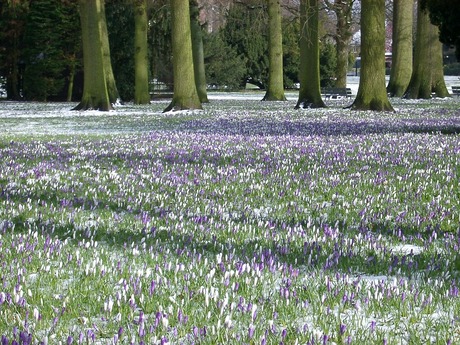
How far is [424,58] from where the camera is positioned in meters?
37.7

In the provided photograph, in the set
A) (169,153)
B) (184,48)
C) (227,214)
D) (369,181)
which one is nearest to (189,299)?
(227,214)

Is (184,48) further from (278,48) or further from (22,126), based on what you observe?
(278,48)

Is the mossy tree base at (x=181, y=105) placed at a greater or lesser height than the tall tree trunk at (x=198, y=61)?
lesser

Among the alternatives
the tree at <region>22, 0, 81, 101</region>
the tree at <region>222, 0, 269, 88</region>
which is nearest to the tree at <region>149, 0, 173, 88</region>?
the tree at <region>22, 0, 81, 101</region>

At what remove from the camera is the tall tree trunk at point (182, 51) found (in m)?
28.8

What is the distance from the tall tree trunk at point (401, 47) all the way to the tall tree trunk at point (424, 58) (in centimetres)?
104

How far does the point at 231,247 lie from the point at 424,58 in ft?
112

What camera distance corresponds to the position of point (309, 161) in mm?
11766

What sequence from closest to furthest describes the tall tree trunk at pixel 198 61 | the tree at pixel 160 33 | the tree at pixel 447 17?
the tree at pixel 447 17
the tall tree trunk at pixel 198 61
the tree at pixel 160 33

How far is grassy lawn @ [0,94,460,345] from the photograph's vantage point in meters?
3.79

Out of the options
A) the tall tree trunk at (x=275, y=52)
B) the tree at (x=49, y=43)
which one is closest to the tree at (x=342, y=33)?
the tall tree trunk at (x=275, y=52)

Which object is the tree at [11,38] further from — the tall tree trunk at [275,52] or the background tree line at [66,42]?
the tall tree trunk at [275,52]

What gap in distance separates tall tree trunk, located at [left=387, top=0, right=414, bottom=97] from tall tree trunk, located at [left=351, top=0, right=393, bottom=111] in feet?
51.7

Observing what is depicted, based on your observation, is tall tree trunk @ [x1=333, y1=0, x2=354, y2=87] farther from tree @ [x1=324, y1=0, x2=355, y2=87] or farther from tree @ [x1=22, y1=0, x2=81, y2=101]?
tree @ [x1=22, y1=0, x2=81, y2=101]
